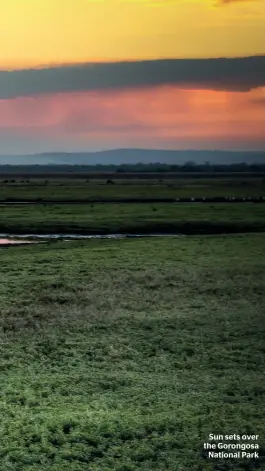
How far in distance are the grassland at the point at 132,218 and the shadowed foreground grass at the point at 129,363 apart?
42.1 ft

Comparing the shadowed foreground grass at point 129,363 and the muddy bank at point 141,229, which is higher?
the muddy bank at point 141,229

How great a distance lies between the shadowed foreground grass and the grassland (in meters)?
12.8

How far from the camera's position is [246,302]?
17.0 meters

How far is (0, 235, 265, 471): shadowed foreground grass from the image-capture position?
8.86 metres

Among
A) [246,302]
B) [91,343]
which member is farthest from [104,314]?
[246,302]

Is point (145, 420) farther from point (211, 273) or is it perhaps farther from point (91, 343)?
point (211, 273)

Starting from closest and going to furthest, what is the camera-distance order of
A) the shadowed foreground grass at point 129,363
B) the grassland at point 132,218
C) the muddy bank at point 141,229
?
the shadowed foreground grass at point 129,363
the muddy bank at point 141,229
the grassland at point 132,218

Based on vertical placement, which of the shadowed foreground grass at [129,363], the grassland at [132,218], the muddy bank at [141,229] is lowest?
the shadowed foreground grass at [129,363]

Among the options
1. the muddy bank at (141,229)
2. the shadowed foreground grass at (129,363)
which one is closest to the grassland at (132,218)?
the muddy bank at (141,229)

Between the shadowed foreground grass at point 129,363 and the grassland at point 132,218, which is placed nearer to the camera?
the shadowed foreground grass at point 129,363

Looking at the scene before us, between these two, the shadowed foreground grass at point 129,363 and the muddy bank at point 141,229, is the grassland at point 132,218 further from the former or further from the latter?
the shadowed foreground grass at point 129,363

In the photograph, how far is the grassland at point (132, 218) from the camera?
35375 millimetres

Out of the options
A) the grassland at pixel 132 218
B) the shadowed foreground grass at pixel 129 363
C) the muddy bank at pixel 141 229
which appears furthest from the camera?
the grassland at pixel 132 218

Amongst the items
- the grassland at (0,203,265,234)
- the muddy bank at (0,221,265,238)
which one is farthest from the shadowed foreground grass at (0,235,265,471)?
the grassland at (0,203,265,234)
